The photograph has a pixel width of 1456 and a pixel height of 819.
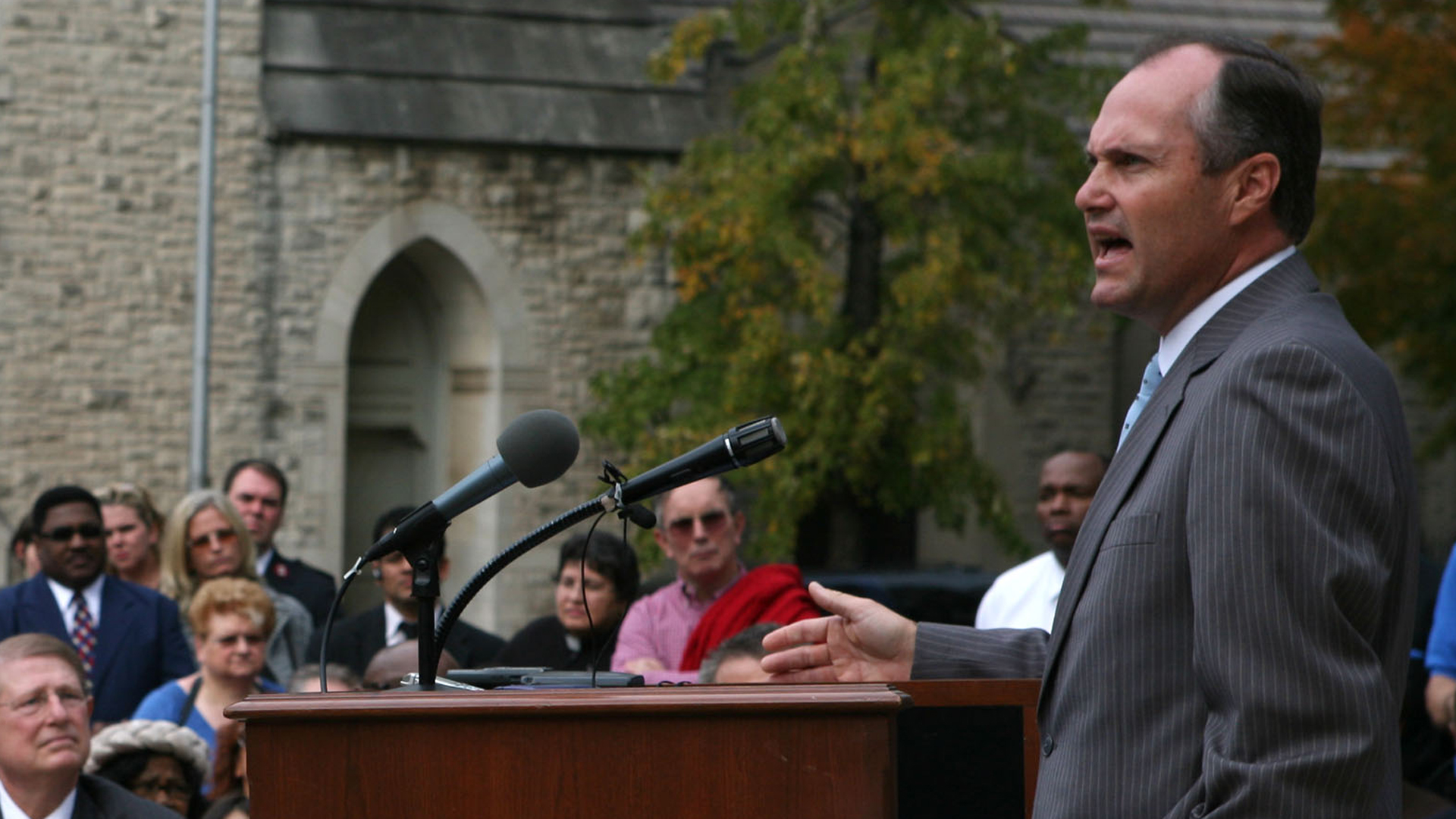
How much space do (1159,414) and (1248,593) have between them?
321 millimetres

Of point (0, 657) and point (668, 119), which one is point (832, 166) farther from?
point (0, 657)

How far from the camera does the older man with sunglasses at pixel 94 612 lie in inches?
278

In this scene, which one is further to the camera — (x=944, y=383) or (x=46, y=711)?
(x=944, y=383)

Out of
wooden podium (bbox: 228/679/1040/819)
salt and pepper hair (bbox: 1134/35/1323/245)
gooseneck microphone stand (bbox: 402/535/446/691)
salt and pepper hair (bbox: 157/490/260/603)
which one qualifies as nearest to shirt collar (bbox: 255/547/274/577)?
salt and pepper hair (bbox: 157/490/260/603)

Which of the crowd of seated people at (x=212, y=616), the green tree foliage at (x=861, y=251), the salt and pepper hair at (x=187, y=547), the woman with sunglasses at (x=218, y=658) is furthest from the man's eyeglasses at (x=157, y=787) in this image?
the green tree foliage at (x=861, y=251)

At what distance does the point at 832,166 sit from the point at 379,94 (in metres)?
3.85

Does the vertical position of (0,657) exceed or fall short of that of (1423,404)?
it falls short

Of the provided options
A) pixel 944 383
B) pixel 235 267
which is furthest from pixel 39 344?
pixel 944 383

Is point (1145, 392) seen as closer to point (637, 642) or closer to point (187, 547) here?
point (637, 642)

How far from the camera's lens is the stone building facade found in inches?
599

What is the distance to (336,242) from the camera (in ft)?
52.3

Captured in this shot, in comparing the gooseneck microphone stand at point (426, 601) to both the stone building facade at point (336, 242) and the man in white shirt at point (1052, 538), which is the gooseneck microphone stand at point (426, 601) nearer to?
the man in white shirt at point (1052, 538)

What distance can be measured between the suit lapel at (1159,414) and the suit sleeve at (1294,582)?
13cm

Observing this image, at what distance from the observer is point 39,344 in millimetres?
15156
